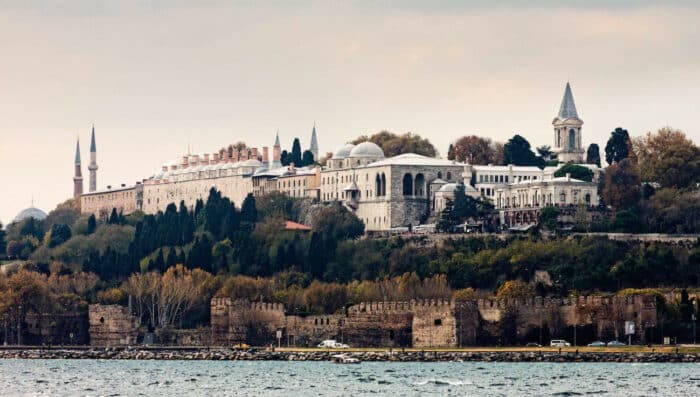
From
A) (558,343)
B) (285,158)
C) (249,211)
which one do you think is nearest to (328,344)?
(558,343)

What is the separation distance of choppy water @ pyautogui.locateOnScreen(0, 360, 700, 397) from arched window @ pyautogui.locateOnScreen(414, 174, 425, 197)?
56.2 meters

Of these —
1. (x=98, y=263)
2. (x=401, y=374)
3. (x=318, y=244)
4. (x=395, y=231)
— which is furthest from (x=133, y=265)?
(x=401, y=374)

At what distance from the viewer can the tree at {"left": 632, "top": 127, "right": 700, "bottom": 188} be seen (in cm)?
14462

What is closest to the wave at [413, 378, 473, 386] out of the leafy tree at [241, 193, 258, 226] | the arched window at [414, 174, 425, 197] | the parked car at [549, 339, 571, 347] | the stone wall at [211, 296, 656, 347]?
the parked car at [549, 339, 571, 347]

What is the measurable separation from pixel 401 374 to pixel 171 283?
33.5 meters

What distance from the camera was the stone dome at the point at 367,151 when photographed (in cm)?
16104

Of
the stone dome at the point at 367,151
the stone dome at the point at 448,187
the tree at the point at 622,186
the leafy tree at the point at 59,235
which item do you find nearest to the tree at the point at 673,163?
the tree at the point at 622,186

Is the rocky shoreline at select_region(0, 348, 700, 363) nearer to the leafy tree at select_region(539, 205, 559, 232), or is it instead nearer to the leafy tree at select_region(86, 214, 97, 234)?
the leafy tree at select_region(539, 205, 559, 232)

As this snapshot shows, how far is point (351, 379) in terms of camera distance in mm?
86188

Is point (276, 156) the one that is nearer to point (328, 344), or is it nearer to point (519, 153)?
point (519, 153)

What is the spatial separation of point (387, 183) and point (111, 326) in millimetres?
43734

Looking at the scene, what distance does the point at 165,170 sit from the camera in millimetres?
188250

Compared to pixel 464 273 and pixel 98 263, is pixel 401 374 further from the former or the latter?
pixel 98 263

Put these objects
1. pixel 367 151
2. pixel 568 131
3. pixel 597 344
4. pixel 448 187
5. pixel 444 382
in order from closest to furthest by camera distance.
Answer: pixel 444 382, pixel 597 344, pixel 448 187, pixel 367 151, pixel 568 131
